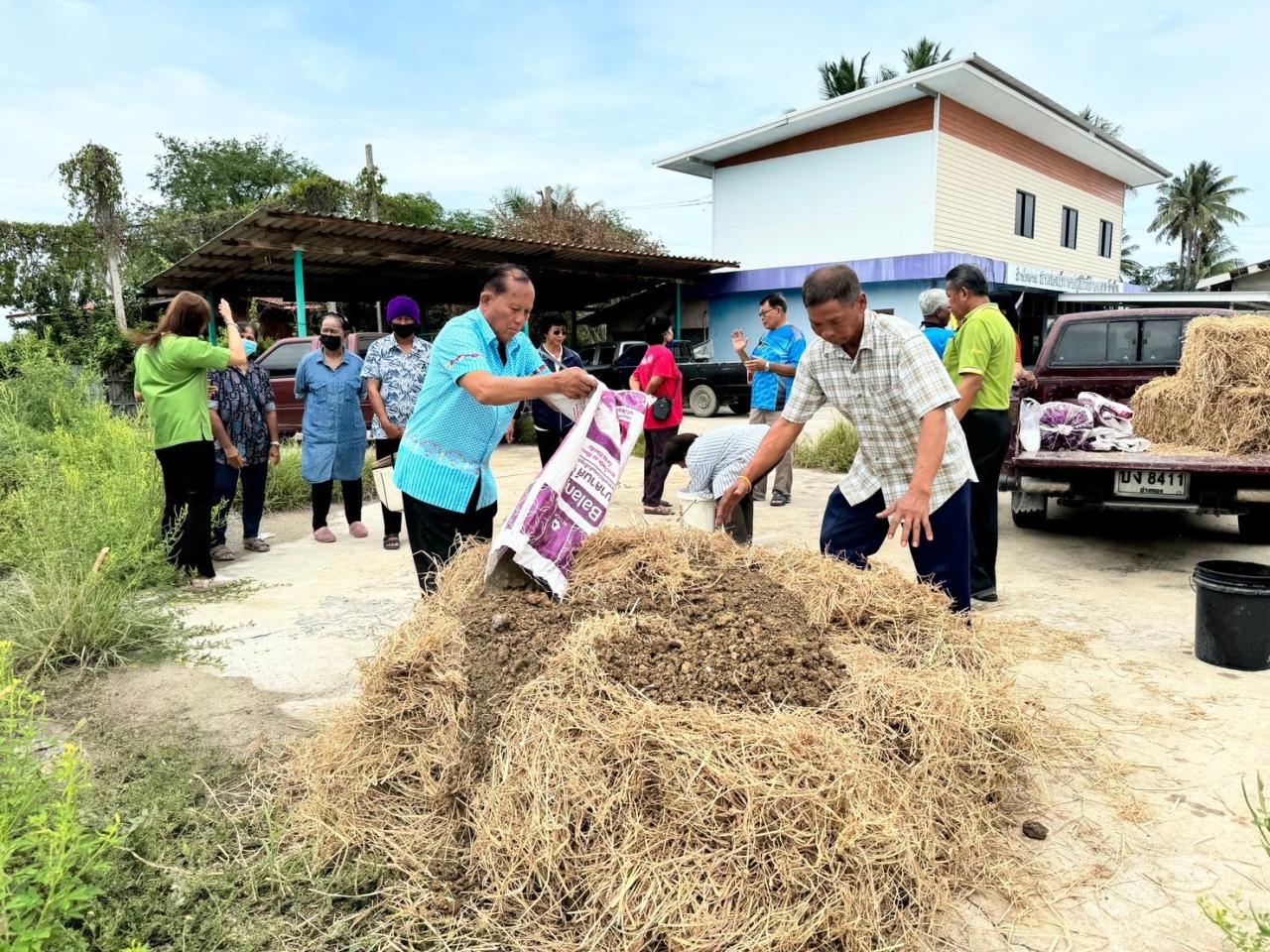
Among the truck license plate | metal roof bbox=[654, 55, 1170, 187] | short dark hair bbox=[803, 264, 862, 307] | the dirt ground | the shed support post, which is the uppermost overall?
metal roof bbox=[654, 55, 1170, 187]

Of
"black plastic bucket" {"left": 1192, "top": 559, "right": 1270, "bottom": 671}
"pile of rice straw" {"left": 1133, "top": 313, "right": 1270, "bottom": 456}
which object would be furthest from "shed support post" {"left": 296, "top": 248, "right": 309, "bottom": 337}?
"black plastic bucket" {"left": 1192, "top": 559, "right": 1270, "bottom": 671}

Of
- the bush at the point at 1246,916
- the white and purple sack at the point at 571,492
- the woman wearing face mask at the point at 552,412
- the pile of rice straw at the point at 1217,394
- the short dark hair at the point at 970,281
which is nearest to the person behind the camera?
the bush at the point at 1246,916

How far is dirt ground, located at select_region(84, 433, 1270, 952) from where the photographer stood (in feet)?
7.21

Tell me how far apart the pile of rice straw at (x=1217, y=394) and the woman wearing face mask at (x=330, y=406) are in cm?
612

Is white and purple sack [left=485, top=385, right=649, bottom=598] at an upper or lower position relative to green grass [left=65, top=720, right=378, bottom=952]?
upper

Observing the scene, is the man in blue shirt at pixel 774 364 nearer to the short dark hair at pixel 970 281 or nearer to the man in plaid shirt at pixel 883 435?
the short dark hair at pixel 970 281

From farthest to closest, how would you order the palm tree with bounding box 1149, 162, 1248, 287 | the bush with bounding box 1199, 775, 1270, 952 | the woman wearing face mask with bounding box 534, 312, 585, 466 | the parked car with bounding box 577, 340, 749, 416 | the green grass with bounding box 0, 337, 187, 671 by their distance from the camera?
the palm tree with bounding box 1149, 162, 1248, 287 < the parked car with bounding box 577, 340, 749, 416 < the woman wearing face mask with bounding box 534, 312, 585, 466 < the green grass with bounding box 0, 337, 187, 671 < the bush with bounding box 1199, 775, 1270, 952

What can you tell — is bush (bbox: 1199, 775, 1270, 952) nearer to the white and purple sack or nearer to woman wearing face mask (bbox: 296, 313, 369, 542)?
the white and purple sack

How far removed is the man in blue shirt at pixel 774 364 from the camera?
723 centimetres

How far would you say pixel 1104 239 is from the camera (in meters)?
28.9

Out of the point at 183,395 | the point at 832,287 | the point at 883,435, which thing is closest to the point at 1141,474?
the point at 883,435

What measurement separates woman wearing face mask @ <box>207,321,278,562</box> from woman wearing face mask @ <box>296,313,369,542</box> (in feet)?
0.92

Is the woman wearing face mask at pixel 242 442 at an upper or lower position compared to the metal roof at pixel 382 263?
lower

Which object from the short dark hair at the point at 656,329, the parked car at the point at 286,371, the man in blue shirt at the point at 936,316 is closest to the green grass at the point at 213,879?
the short dark hair at the point at 656,329
